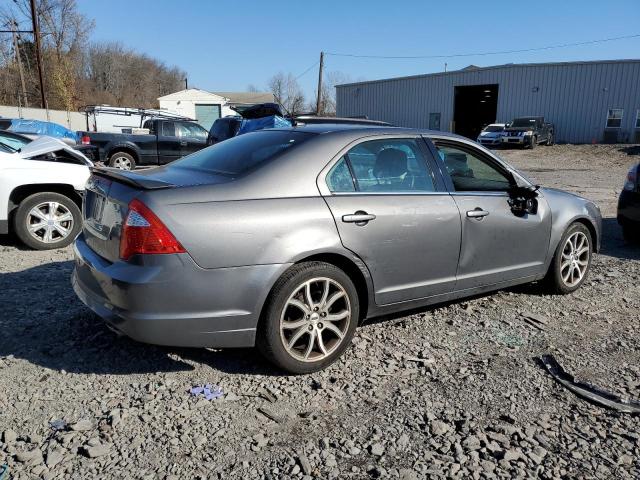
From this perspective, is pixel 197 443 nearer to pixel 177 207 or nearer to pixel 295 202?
pixel 177 207

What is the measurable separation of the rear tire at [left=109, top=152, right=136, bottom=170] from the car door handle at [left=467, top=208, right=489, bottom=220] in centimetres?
1365

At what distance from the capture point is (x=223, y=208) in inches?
117

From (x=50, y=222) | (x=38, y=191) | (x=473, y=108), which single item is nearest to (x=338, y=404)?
(x=50, y=222)

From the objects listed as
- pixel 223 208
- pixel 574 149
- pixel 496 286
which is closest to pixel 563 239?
pixel 496 286

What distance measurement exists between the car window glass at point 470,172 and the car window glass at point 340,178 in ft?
3.11

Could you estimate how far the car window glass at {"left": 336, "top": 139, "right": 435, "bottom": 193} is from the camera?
3604mm

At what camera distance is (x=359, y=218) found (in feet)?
11.1

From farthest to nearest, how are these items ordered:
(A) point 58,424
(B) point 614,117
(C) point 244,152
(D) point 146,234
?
(B) point 614,117
(C) point 244,152
(D) point 146,234
(A) point 58,424

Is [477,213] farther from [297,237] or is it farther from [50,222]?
[50,222]

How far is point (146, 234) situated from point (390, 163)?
1822mm

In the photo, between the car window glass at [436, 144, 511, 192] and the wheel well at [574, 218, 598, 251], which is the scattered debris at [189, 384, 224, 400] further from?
the wheel well at [574, 218, 598, 251]

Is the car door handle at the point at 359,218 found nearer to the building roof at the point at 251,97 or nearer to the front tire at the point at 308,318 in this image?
the front tire at the point at 308,318

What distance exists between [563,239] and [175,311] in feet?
12.0

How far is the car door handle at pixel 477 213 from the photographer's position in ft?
13.1
